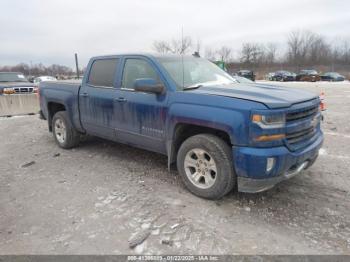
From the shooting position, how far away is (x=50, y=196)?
161 inches

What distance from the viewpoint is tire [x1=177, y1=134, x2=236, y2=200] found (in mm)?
3566

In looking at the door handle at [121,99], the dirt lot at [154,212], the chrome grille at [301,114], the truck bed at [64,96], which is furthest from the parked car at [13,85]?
the chrome grille at [301,114]

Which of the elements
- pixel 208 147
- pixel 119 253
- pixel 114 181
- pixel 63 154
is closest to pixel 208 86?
pixel 208 147

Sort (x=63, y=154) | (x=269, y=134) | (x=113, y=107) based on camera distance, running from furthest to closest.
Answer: (x=63, y=154)
(x=113, y=107)
(x=269, y=134)

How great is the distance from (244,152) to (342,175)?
2.22 metres

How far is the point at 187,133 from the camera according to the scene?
163 inches

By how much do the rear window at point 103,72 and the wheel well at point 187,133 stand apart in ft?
5.25

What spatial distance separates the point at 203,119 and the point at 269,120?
76cm

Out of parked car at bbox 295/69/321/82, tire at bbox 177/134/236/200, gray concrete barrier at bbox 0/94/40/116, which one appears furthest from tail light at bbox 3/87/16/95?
→ parked car at bbox 295/69/321/82

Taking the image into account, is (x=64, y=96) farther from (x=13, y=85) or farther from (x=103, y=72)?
(x=13, y=85)

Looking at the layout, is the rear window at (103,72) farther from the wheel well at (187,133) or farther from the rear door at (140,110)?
the wheel well at (187,133)

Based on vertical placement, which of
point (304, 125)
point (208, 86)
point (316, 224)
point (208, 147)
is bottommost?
point (316, 224)

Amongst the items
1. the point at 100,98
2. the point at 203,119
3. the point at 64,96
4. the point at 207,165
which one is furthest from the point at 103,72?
the point at 207,165

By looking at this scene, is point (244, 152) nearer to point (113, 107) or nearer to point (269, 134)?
point (269, 134)
